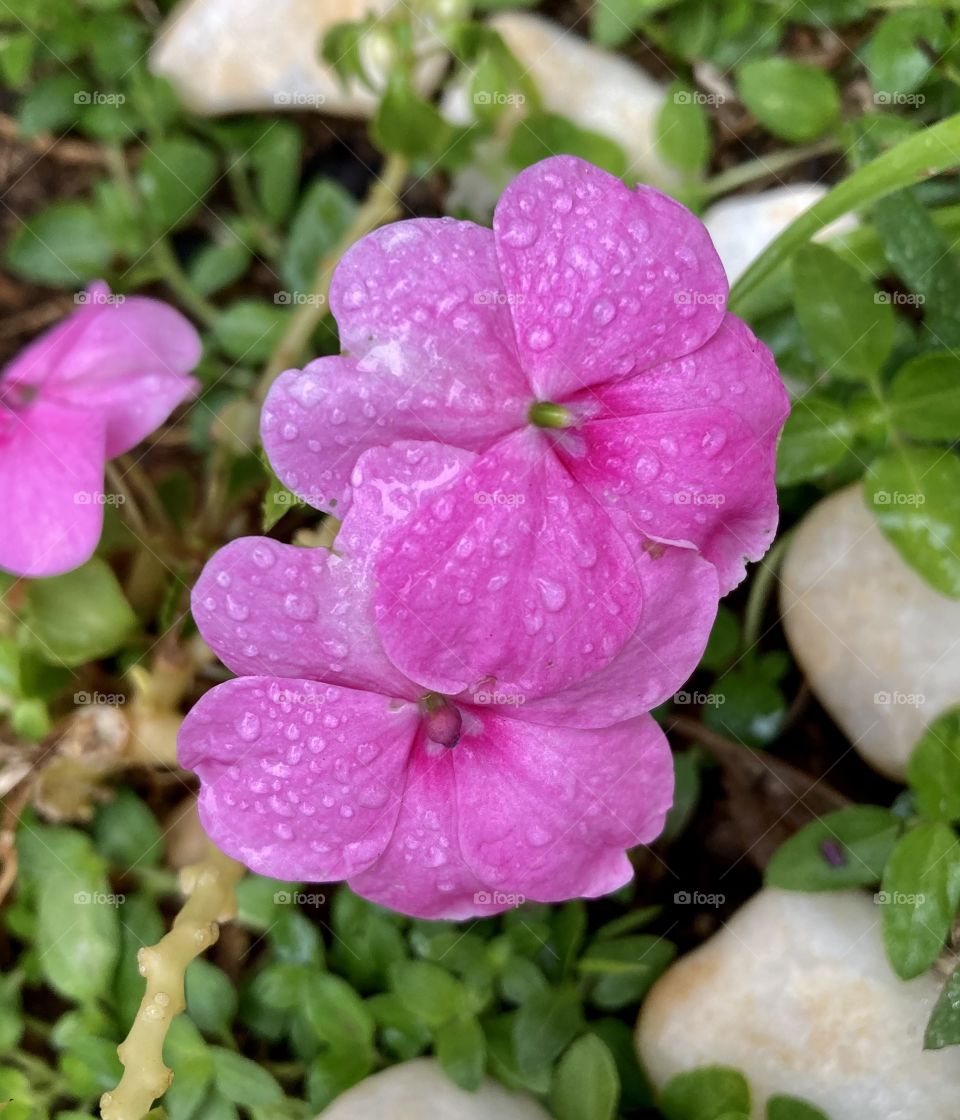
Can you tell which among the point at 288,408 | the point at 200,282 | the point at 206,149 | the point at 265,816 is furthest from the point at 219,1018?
the point at 206,149

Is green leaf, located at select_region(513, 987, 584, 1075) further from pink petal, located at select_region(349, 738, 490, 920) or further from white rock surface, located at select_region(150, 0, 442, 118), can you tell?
white rock surface, located at select_region(150, 0, 442, 118)

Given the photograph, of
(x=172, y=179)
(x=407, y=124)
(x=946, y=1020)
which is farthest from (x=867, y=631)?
(x=172, y=179)

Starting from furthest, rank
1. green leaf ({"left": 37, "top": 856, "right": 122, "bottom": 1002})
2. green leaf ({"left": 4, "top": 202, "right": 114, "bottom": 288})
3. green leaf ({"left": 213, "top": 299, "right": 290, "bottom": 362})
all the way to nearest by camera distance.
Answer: green leaf ({"left": 4, "top": 202, "right": 114, "bottom": 288}) → green leaf ({"left": 213, "top": 299, "right": 290, "bottom": 362}) → green leaf ({"left": 37, "top": 856, "right": 122, "bottom": 1002})

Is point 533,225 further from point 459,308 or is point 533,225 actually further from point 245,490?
point 245,490

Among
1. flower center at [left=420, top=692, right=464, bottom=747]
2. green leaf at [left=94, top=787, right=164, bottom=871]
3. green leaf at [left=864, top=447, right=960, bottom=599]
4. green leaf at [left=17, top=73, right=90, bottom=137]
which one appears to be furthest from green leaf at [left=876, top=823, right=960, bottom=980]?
green leaf at [left=17, top=73, right=90, bottom=137]

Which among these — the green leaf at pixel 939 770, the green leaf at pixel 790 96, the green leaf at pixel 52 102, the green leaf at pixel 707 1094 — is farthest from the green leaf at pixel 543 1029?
the green leaf at pixel 52 102

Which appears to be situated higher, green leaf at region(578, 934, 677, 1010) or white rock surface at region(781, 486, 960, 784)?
white rock surface at region(781, 486, 960, 784)

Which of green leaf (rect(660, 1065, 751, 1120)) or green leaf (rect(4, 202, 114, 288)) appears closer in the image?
green leaf (rect(660, 1065, 751, 1120))

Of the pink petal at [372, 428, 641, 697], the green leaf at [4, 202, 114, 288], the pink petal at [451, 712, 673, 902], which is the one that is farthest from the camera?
the green leaf at [4, 202, 114, 288]
